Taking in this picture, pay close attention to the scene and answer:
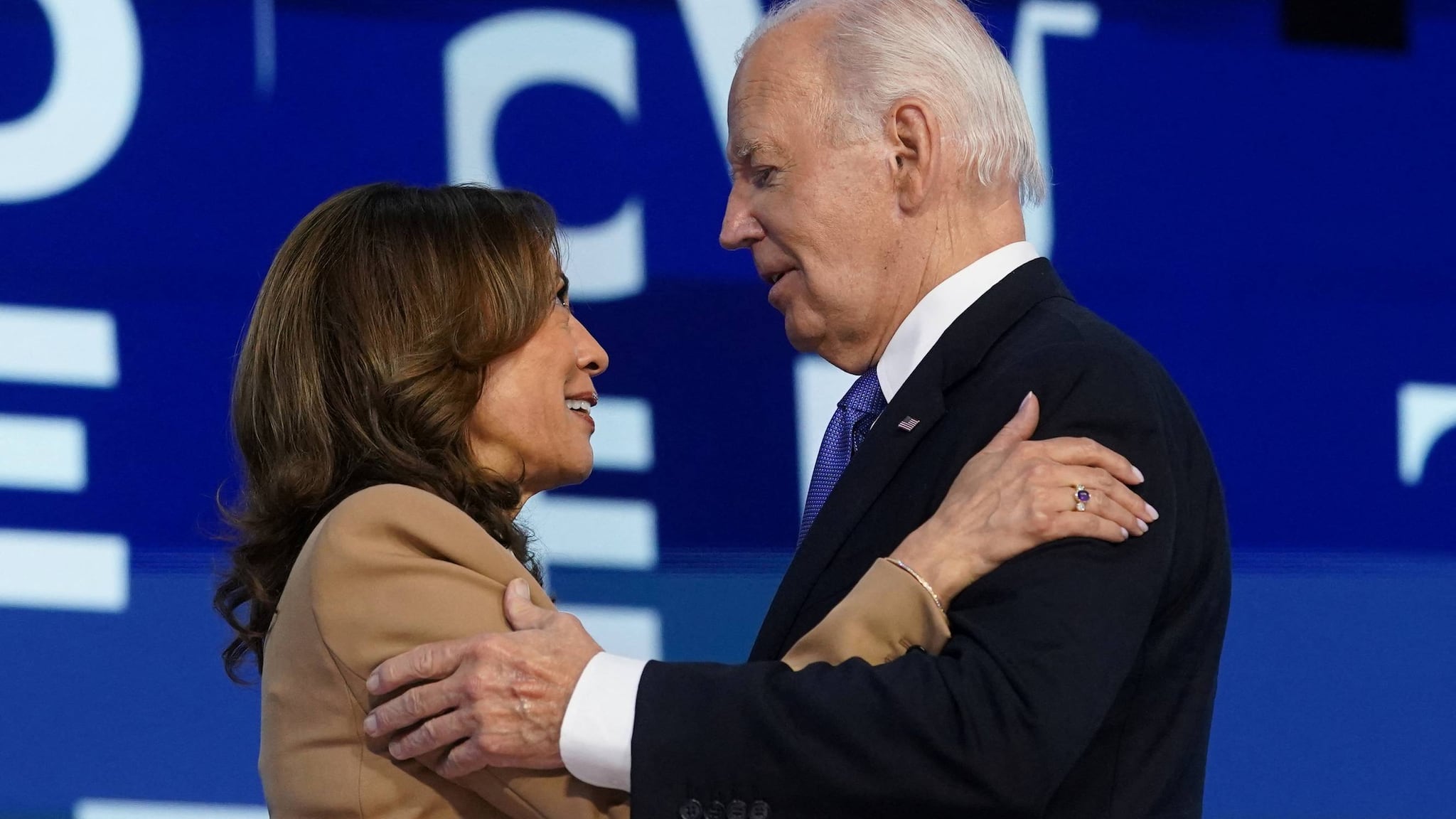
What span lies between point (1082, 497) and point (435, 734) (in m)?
0.68

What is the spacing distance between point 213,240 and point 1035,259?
1471 mm

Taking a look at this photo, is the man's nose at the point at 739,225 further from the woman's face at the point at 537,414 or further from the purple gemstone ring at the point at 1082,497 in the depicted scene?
the purple gemstone ring at the point at 1082,497

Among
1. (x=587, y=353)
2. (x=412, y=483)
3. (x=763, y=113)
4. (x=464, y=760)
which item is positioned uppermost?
(x=763, y=113)

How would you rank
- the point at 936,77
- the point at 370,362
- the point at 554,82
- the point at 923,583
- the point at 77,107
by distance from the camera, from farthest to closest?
the point at 554,82 → the point at 77,107 → the point at 936,77 → the point at 370,362 → the point at 923,583

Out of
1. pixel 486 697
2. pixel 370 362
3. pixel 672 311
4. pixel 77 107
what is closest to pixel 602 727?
pixel 486 697

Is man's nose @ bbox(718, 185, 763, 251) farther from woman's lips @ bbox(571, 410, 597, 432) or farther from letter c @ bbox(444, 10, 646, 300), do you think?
letter c @ bbox(444, 10, 646, 300)

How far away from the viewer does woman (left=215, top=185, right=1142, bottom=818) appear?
5.19 feet

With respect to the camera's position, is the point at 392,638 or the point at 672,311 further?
the point at 672,311

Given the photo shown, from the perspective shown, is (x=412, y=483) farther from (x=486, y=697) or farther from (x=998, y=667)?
(x=998, y=667)

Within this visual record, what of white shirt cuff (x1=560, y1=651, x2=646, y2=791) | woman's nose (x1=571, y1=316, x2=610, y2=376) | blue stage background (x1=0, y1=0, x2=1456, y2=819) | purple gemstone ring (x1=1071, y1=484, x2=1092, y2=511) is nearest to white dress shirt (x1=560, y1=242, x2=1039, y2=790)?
white shirt cuff (x1=560, y1=651, x2=646, y2=791)

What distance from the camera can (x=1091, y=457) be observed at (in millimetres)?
1576

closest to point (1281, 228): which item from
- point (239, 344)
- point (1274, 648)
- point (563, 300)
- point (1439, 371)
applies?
point (1439, 371)

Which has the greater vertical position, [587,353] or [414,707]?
[587,353]

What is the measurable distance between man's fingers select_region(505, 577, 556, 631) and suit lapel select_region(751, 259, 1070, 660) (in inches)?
10.7
